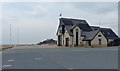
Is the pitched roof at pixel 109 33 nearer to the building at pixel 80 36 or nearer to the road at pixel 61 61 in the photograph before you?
the building at pixel 80 36

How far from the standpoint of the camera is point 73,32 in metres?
47.1

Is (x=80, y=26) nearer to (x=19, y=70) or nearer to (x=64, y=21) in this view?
(x=64, y=21)

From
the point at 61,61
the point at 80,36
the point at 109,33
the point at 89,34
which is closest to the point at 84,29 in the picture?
the point at 89,34

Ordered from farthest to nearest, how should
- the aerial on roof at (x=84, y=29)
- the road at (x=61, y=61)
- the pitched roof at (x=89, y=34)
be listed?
the aerial on roof at (x=84, y=29) < the pitched roof at (x=89, y=34) < the road at (x=61, y=61)

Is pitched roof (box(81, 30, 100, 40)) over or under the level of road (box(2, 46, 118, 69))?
over

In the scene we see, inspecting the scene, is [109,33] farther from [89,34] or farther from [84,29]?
[89,34]

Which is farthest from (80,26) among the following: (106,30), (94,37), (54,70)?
(54,70)

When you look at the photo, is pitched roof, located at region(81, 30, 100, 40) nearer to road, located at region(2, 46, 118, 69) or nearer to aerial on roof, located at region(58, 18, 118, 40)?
aerial on roof, located at region(58, 18, 118, 40)

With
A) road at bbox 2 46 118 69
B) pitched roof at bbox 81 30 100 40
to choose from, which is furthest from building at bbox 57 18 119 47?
road at bbox 2 46 118 69

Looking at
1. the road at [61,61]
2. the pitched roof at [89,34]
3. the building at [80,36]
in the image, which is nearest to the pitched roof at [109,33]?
the building at [80,36]

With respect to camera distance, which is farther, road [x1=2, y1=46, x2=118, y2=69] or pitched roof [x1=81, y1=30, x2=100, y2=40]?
pitched roof [x1=81, y1=30, x2=100, y2=40]

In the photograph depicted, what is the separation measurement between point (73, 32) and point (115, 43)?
14200 mm

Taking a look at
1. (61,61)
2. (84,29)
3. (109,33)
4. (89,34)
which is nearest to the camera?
(61,61)

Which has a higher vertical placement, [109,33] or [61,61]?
[109,33]
